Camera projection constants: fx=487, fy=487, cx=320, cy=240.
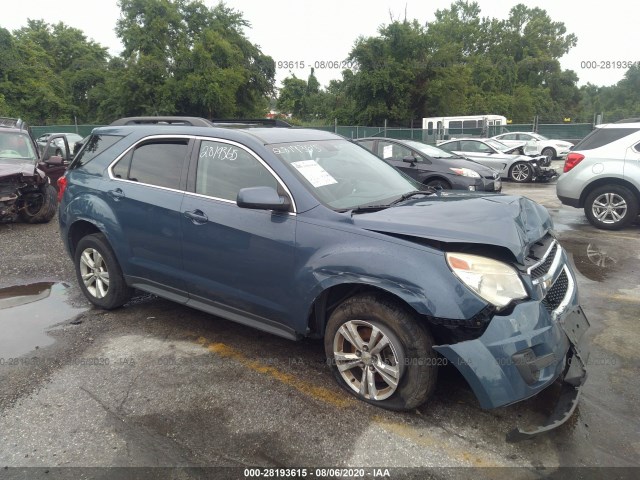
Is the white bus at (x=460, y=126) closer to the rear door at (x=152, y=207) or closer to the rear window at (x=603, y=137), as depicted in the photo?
the rear window at (x=603, y=137)

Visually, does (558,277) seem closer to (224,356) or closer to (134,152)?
(224,356)

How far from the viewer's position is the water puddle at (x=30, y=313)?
13.8 feet

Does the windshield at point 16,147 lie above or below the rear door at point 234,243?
above

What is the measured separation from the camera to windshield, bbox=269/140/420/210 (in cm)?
349

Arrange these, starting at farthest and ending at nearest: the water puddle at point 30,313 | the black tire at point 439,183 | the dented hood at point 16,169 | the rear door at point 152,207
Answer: the black tire at point 439,183 < the dented hood at point 16,169 < the water puddle at point 30,313 < the rear door at point 152,207

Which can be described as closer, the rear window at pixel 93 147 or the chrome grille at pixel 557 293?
the chrome grille at pixel 557 293

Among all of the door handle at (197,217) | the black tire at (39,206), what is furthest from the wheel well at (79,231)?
the black tire at (39,206)

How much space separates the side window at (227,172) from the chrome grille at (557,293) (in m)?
1.91

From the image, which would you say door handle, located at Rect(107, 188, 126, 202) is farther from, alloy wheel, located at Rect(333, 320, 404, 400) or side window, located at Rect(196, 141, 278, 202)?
alloy wheel, located at Rect(333, 320, 404, 400)

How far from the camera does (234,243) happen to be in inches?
139

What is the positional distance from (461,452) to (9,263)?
638 centimetres

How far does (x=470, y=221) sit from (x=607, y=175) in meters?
6.34

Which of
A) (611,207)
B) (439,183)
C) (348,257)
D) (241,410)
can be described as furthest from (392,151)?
(241,410)

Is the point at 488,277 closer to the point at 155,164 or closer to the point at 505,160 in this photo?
A: the point at 155,164
